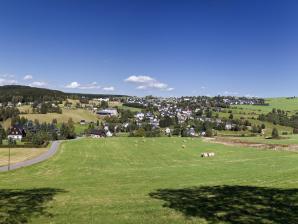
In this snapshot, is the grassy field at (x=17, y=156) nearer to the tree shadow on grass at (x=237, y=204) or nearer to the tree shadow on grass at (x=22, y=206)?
the tree shadow on grass at (x=22, y=206)

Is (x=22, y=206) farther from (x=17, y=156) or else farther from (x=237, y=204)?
(x=17, y=156)

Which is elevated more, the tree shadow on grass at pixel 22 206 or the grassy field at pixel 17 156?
the tree shadow on grass at pixel 22 206

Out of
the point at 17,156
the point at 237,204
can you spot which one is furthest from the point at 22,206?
the point at 17,156

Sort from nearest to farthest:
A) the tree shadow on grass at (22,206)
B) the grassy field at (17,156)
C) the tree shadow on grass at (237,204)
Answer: the tree shadow on grass at (237,204), the tree shadow on grass at (22,206), the grassy field at (17,156)

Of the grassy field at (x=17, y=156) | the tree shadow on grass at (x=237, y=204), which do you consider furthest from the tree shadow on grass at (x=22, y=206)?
the grassy field at (x=17, y=156)

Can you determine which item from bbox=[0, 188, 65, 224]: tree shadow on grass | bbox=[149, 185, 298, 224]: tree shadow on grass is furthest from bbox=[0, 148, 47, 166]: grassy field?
bbox=[149, 185, 298, 224]: tree shadow on grass

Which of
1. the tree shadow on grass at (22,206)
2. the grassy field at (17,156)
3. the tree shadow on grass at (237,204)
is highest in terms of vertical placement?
the tree shadow on grass at (237,204)

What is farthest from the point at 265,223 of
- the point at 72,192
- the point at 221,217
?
the point at 72,192
